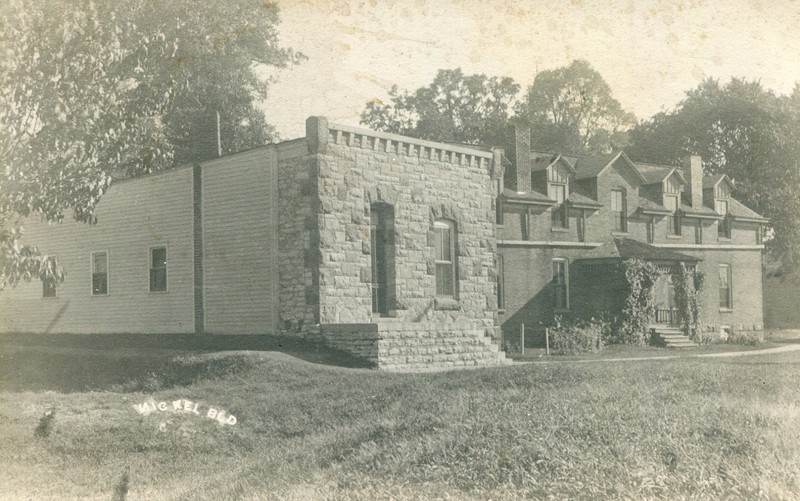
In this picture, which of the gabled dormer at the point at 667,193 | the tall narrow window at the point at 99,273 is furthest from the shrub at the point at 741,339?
the tall narrow window at the point at 99,273

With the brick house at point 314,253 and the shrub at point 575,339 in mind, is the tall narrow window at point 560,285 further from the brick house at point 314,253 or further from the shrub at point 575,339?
the shrub at point 575,339

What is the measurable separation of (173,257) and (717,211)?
26.0 metres

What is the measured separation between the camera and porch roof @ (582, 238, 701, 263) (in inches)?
1175

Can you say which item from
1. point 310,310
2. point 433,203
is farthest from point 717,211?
point 310,310

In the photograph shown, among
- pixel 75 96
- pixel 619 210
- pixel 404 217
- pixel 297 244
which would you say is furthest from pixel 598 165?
pixel 75 96

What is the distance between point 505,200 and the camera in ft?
94.0

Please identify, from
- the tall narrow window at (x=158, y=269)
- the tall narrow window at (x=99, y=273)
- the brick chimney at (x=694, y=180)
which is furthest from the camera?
the brick chimney at (x=694, y=180)

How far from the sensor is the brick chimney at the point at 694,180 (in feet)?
117

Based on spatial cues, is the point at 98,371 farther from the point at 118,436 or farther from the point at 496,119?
the point at 496,119

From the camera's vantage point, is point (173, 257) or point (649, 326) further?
point (649, 326)

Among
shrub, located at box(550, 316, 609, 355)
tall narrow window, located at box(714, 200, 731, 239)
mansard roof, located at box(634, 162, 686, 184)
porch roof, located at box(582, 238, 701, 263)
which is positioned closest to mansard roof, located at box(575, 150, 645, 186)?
mansard roof, located at box(634, 162, 686, 184)

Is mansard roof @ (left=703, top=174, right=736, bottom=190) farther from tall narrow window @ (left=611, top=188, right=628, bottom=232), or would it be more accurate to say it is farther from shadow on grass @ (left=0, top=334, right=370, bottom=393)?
shadow on grass @ (left=0, top=334, right=370, bottom=393)

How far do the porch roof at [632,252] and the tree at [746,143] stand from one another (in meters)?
9.80

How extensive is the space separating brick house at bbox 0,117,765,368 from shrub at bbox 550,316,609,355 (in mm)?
1808
